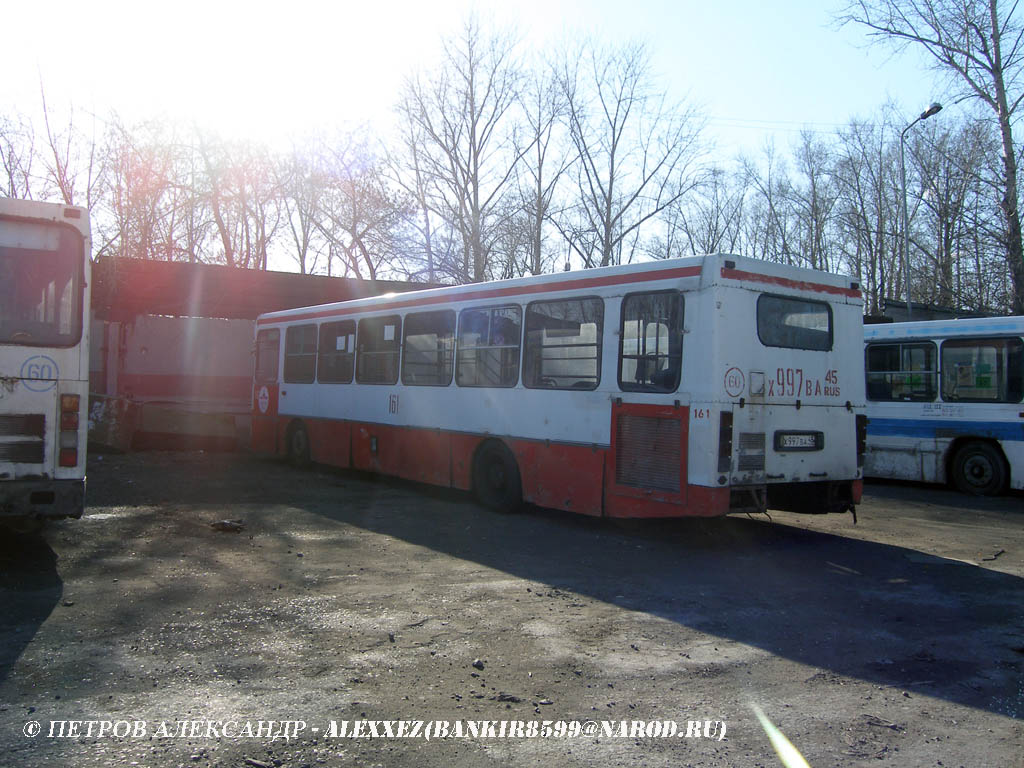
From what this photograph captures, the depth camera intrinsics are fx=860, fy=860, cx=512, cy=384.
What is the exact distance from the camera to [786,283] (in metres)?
9.02

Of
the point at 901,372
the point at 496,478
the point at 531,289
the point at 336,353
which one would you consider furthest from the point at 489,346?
the point at 901,372

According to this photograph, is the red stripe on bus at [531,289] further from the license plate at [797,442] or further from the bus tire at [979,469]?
the bus tire at [979,469]

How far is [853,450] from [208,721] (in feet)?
24.9

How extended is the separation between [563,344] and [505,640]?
5033 mm

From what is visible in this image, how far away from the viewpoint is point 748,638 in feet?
18.9

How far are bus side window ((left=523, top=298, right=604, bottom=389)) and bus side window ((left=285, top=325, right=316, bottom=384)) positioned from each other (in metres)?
6.13

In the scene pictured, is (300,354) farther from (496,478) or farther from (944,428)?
(944,428)

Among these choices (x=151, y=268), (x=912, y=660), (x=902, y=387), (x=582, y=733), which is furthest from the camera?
(x=151, y=268)

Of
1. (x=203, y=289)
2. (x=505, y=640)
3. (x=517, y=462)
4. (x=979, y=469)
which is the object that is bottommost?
(x=505, y=640)

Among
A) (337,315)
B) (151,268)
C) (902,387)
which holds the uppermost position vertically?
(151,268)

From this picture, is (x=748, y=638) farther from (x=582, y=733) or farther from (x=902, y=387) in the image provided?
(x=902, y=387)

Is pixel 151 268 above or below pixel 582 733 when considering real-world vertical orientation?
above

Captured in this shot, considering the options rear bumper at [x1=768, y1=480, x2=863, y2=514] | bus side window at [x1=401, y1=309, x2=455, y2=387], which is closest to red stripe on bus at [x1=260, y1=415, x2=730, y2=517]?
bus side window at [x1=401, y1=309, x2=455, y2=387]

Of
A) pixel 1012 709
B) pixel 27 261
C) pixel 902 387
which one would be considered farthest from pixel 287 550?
pixel 902 387
